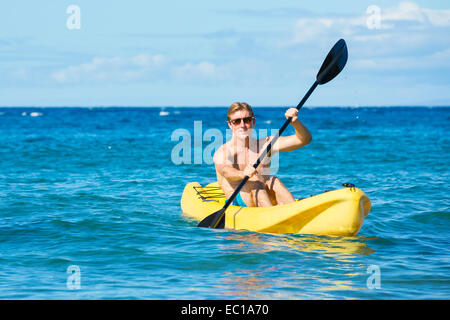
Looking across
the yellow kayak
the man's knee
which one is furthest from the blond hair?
the yellow kayak

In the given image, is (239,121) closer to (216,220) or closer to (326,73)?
(216,220)

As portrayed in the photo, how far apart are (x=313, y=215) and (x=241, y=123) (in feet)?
4.29

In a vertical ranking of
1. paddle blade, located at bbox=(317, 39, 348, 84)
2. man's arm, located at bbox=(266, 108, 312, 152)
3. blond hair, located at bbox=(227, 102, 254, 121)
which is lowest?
man's arm, located at bbox=(266, 108, 312, 152)

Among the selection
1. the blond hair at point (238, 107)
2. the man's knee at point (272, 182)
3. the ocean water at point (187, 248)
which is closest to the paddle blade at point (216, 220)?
the ocean water at point (187, 248)

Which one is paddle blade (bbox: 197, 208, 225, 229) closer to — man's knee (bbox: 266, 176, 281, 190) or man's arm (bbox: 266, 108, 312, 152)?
man's knee (bbox: 266, 176, 281, 190)

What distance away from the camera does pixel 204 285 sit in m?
4.81

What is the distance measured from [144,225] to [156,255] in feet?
5.11

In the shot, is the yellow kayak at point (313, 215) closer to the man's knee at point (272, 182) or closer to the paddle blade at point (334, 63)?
the man's knee at point (272, 182)

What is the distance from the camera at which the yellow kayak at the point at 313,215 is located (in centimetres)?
601

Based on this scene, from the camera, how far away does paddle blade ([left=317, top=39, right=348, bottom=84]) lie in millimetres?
7016

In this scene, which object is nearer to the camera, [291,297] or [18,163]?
[291,297]

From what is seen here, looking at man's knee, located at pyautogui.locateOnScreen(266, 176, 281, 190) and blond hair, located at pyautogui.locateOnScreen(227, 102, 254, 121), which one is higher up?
blond hair, located at pyautogui.locateOnScreen(227, 102, 254, 121)
